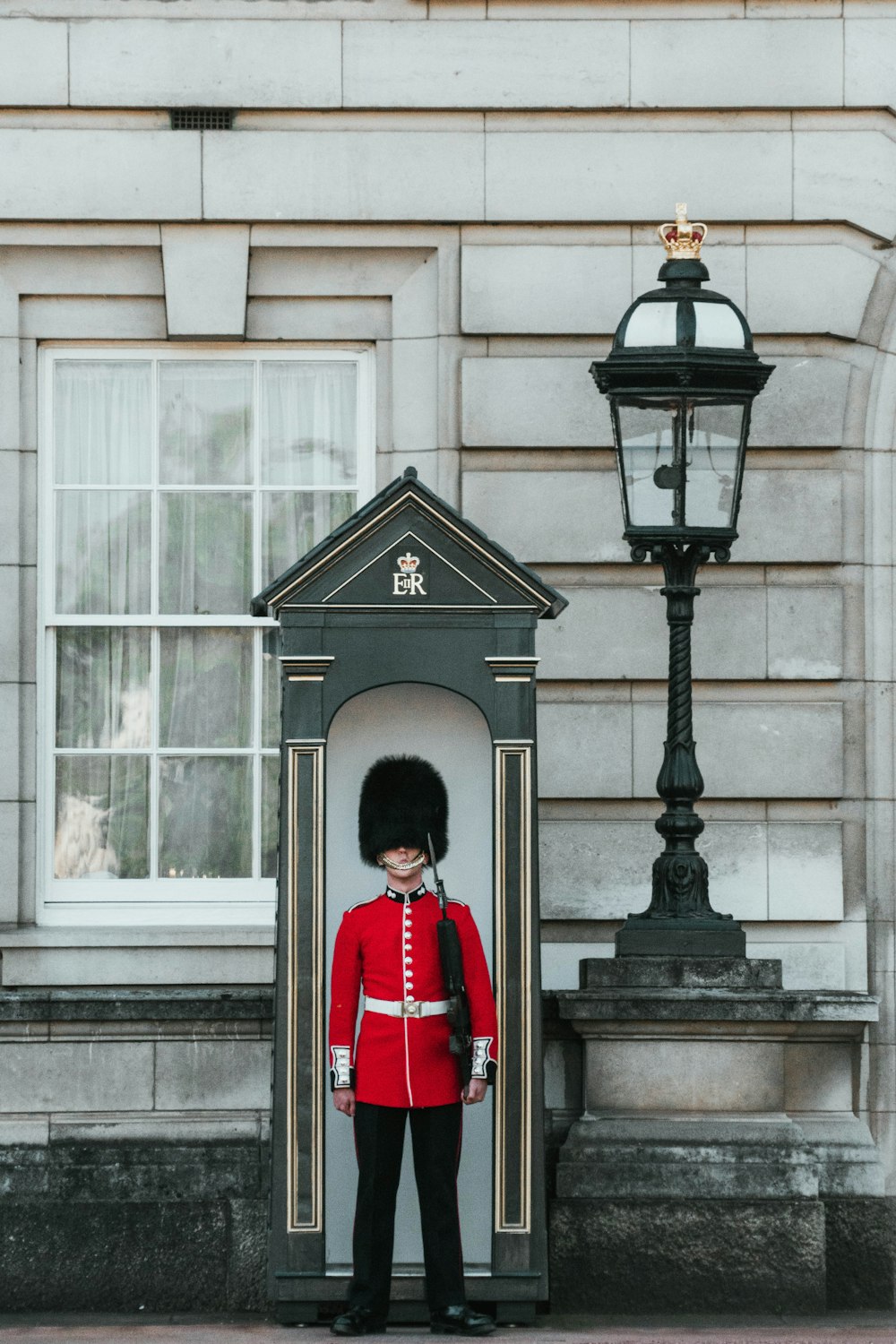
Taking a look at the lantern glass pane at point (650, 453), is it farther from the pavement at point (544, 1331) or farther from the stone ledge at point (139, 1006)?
the pavement at point (544, 1331)

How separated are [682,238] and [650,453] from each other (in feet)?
2.71

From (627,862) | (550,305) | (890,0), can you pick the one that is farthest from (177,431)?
(890,0)

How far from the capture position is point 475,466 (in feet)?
27.0

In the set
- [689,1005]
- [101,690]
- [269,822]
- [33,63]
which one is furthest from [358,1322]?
[33,63]

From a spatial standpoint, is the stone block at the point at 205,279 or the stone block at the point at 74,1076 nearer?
the stone block at the point at 74,1076

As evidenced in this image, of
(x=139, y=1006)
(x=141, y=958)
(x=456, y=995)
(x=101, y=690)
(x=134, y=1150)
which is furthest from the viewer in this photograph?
(x=101, y=690)

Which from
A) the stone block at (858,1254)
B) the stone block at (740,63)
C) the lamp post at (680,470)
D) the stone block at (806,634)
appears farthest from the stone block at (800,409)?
the stone block at (858,1254)

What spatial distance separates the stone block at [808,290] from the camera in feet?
27.0

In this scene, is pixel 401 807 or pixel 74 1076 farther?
pixel 74 1076

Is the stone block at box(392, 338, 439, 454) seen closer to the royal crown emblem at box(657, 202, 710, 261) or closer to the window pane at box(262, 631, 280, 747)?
the window pane at box(262, 631, 280, 747)

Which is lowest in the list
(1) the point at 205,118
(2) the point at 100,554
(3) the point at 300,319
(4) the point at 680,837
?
(4) the point at 680,837

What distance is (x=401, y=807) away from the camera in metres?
6.81

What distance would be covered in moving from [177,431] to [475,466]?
1.22m

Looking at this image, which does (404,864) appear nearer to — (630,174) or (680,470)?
(680,470)
